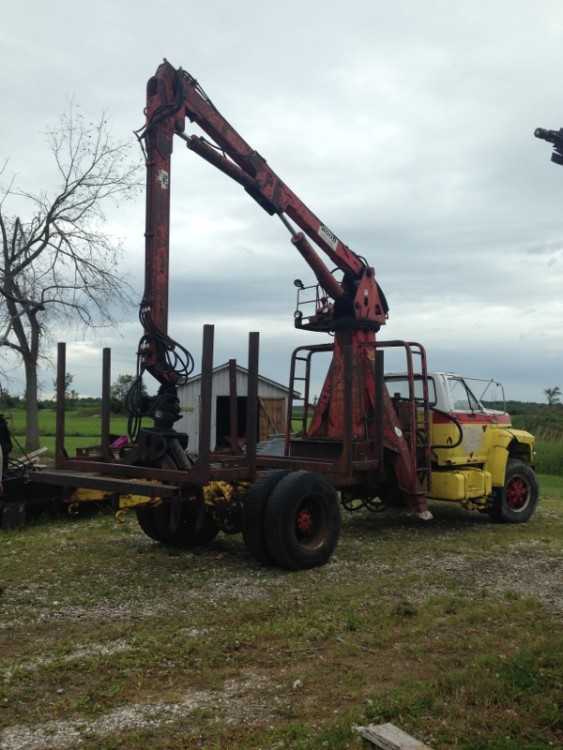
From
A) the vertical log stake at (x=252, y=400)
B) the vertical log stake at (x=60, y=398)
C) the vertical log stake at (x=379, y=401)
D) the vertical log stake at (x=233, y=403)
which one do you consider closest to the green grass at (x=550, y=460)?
the vertical log stake at (x=379, y=401)

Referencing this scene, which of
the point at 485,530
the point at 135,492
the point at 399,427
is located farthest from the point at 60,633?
the point at 485,530

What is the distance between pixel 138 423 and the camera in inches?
350

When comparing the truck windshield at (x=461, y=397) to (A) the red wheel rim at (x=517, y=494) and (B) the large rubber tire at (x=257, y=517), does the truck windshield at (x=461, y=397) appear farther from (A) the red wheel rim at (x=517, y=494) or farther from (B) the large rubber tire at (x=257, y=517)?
(B) the large rubber tire at (x=257, y=517)

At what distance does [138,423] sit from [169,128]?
11.8ft

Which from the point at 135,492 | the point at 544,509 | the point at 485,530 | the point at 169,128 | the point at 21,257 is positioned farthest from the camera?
the point at 21,257

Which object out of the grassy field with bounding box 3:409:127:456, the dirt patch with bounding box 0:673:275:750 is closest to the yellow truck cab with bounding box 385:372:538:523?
the dirt patch with bounding box 0:673:275:750

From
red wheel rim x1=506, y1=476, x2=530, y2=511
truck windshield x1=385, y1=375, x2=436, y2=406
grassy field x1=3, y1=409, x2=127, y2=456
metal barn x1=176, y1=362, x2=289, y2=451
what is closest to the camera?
truck windshield x1=385, y1=375, x2=436, y2=406

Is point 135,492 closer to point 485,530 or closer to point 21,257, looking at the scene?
point 485,530

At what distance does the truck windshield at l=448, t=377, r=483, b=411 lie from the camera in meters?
11.7

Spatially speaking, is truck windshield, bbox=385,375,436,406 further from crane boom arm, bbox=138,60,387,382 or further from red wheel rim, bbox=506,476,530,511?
red wheel rim, bbox=506,476,530,511

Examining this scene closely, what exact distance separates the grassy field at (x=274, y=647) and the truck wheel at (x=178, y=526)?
0.21 m

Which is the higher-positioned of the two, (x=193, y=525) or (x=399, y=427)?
(x=399, y=427)

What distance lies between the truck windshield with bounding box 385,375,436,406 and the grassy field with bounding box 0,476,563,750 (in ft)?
8.22

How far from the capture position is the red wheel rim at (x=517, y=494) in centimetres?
1252
